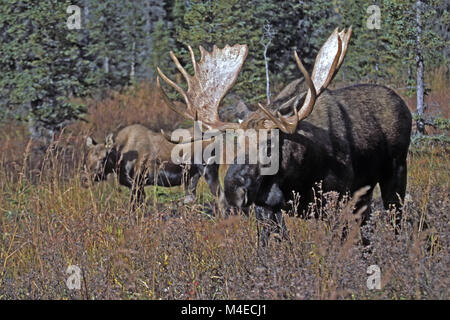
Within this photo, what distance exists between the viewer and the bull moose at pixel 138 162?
9332 mm

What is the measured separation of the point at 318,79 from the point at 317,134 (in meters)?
0.48

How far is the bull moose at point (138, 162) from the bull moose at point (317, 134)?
3.37 meters

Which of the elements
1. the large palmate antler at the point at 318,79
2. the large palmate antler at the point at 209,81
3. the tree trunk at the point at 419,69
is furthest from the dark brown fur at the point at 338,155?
the tree trunk at the point at 419,69

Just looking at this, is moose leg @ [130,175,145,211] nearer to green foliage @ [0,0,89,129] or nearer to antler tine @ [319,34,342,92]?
antler tine @ [319,34,342,92]

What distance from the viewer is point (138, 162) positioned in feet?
32.8

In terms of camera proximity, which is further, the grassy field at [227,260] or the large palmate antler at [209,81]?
the large palmate antler at [209,81]

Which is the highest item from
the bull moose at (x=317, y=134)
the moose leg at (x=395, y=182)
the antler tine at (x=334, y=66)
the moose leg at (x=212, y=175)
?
the antler tine at (x=334, y=66)

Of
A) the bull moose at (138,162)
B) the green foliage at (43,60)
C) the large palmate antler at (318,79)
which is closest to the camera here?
the large palmate antler at (318,79)

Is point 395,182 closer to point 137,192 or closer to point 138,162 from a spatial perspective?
point 137,192

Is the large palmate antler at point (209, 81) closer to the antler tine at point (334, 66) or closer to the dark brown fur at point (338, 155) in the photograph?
the dark brown fur at point (338, 155)

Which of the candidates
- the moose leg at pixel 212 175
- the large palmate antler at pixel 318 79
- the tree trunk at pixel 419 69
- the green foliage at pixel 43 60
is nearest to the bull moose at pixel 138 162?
the moose leg at pixel 212 175

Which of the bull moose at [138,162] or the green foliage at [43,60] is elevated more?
the green foliage at [43,60]

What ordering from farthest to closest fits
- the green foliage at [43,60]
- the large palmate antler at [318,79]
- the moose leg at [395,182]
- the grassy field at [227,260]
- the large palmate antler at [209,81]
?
the green foliage at [43,60] → the large palmate antler at [209,81] → the moose leg at [395,182] → the large palmate antler at [318,79] → the grassy field at [227,260]

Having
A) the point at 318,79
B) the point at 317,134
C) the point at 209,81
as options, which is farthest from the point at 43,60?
the point at 317,134
